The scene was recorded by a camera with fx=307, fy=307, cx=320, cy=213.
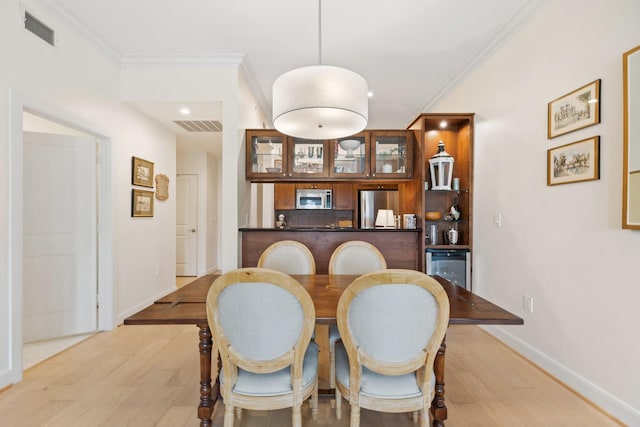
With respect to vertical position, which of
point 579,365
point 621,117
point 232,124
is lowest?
point 579,365

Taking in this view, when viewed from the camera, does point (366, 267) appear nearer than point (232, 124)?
Yes

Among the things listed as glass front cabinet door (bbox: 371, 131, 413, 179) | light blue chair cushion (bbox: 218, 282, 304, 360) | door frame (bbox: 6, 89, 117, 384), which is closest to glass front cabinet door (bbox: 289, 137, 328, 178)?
glass front cabinet door (bbox: 371, 131, 413, 179)

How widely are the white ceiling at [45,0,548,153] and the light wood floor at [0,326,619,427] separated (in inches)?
98.5

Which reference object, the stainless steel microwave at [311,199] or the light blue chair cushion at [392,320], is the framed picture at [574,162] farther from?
the stainless steel microwave at [311,199]

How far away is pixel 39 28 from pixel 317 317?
2.96m

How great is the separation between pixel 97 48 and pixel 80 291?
2.32 metres

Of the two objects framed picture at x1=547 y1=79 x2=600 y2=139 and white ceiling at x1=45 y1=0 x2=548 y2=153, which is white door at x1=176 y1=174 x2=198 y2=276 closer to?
white ceiling at x1=45 y1=0 x2=548 y2=153

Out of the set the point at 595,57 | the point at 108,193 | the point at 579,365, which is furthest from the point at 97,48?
the point at 579,365

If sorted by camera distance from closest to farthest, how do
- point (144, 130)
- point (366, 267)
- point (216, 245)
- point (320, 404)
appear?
1. point (320, 404)
2. point (366, 267)
3. point (144, 130)
4. point (216, 245)

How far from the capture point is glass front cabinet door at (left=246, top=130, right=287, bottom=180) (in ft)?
11.3

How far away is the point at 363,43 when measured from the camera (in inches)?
Answer: 115

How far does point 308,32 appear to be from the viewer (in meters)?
2.74

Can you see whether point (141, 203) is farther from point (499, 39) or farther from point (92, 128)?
point (499, 39)

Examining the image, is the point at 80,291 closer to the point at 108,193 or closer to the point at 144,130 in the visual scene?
the point at 108,193
